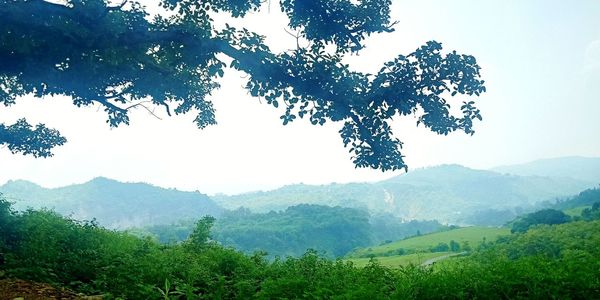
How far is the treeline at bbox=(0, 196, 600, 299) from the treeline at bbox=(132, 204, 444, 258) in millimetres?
112380

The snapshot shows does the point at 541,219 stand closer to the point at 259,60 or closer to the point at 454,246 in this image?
the point at 454,246

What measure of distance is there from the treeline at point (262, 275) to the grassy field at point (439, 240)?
106 m

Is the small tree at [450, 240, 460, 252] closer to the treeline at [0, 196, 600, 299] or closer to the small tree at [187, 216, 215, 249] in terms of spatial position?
the small tree at [187, 216, 215, 249]

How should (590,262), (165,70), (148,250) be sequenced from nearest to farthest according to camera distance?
(590,262)
(165,70)
(148,250)

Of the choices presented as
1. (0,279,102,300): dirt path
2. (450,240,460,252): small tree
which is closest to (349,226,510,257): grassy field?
(450,240,460,252): small tree

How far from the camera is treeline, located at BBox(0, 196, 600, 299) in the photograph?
19.0ft

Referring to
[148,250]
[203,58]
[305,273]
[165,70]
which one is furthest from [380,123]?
[148,250]

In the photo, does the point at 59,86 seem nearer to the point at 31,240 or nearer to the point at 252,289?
the point at 31,240

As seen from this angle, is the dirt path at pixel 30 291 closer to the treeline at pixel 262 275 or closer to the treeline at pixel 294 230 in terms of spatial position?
→ the treeline at pixel 262 275

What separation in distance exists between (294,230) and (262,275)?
136 metres

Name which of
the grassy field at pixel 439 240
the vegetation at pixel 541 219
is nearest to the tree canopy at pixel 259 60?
the grassy field at pixel 439 240

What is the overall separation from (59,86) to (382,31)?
7.35 meters

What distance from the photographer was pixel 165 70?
968cm

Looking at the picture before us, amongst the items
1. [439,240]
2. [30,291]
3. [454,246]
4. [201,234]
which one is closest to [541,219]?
[454,246]
